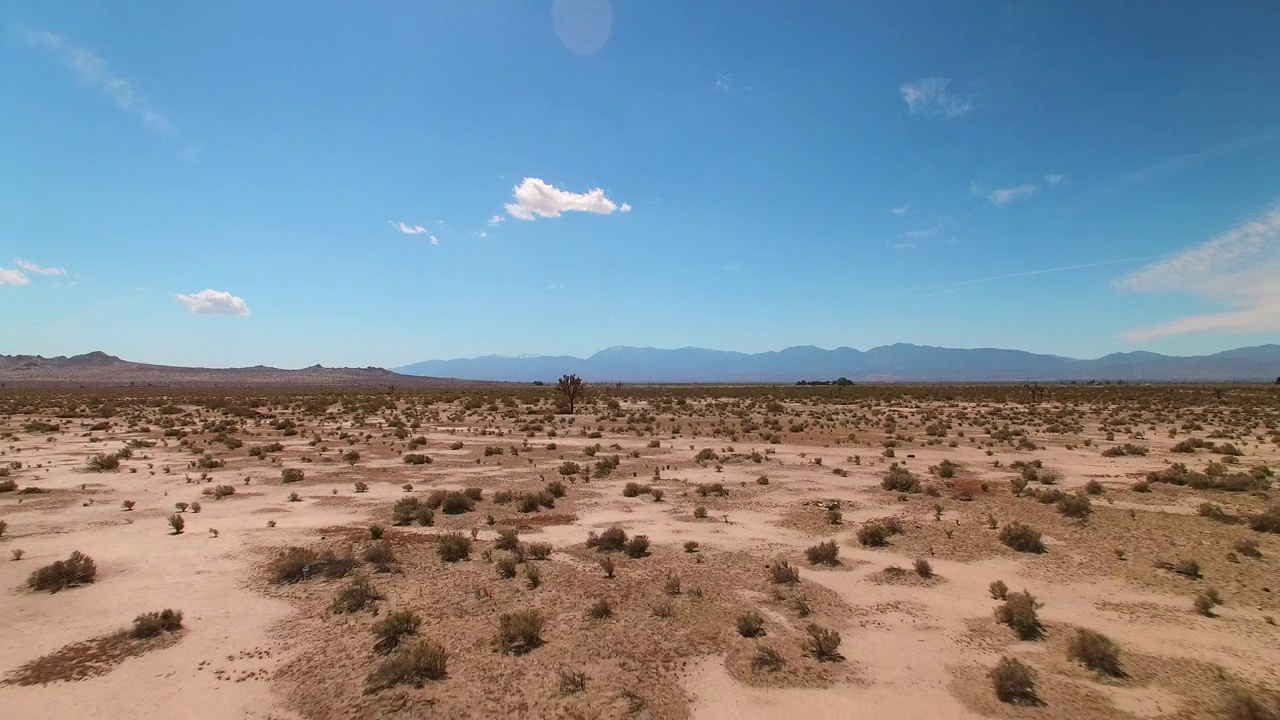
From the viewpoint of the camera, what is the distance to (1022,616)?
8.34m

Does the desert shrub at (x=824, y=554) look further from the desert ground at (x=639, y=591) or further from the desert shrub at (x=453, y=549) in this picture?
the desert shrub at (x=453, y=549)

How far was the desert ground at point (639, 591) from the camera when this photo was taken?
22.6 feet

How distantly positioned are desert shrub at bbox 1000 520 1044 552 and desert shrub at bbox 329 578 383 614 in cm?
1244

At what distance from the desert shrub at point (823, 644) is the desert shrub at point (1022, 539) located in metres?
6.63

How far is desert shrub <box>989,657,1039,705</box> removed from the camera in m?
6.64

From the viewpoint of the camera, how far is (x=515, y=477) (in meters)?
20.4

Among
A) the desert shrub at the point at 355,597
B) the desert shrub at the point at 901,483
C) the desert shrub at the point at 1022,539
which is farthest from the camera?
the desert shrub at the point at 901,483

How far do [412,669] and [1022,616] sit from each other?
8333 mm

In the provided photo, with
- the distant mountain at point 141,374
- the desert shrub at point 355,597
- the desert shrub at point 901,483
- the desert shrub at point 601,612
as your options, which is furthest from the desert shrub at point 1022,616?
the distant mountain at point 141,374

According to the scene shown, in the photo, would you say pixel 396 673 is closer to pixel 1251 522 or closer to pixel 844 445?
pixel 1251 522

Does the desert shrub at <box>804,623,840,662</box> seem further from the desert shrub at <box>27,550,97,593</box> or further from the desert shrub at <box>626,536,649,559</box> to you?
the desert shrub at <box>27,550,97,593</box>

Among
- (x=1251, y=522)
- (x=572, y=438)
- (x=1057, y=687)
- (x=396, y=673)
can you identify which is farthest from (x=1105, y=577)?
(x=572, y=438)

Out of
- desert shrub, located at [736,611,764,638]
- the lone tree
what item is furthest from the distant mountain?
desert shrub, located at [736,611,764,638]

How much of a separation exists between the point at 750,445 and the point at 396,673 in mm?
23503
